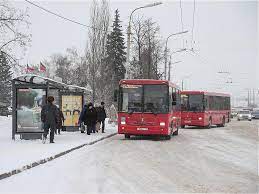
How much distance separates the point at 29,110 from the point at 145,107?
6030mm

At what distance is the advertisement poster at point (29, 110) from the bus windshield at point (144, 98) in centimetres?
508

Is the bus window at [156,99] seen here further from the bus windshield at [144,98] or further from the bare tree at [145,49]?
the bare tree at [145,49]

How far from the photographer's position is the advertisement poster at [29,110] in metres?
21.5

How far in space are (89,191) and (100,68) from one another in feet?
158

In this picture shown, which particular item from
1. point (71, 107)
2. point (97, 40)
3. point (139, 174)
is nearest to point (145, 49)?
point (97, 40)

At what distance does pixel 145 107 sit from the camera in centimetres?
2547

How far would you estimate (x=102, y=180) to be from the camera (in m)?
11.3

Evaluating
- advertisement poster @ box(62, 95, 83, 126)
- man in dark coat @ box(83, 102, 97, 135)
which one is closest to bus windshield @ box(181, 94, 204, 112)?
advertisement poster @ box(62, 95, 83, 126)

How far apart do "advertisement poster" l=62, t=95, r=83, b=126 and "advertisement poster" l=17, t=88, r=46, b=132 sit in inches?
258

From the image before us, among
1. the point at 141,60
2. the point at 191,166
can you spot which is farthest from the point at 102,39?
the point at 191,166

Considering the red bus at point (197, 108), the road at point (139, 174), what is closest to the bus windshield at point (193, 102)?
the red bus at point (197, 108)

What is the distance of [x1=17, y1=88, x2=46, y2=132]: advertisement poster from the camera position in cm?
2148

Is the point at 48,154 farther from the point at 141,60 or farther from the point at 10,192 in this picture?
the point at 141,60

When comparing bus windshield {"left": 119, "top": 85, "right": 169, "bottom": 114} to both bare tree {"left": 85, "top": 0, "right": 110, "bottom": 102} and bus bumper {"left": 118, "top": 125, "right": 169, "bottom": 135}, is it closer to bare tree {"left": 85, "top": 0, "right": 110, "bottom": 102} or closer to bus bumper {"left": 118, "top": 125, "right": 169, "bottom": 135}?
bus bumper {"left": 118, "top": 125, "right": 169, "bottom": 135}
